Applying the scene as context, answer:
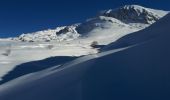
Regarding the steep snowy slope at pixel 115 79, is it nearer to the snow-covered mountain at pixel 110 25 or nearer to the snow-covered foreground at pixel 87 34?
the snow-covered foreground at pixel 87 34

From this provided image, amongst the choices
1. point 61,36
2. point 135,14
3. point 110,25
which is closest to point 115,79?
point 110,25

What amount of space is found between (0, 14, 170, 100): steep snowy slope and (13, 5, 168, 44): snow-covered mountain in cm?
8696

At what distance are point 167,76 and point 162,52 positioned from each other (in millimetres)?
1973

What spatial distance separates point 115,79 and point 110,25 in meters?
118

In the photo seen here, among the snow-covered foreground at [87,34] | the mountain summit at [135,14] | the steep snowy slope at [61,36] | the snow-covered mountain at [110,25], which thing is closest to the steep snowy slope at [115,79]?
the snow-covered foreground at [87,34]

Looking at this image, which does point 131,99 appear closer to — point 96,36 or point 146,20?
point 96,36

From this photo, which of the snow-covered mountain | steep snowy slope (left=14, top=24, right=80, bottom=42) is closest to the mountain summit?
the snow-covered mountain

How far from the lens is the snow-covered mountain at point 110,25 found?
373 feet

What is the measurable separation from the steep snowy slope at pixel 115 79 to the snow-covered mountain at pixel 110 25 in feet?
285

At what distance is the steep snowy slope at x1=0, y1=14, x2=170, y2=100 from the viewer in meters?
11.2

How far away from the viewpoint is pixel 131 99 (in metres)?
10.7

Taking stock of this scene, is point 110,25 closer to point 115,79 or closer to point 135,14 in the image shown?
point 135,14

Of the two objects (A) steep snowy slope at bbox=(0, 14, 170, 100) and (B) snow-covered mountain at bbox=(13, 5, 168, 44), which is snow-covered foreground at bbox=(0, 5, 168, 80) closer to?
(B) snow-covered mountain at bbox=(13, 5, 168, 44)

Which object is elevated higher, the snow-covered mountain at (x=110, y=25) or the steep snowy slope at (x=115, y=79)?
the snow-covered mountain at (x=110, y=25)
